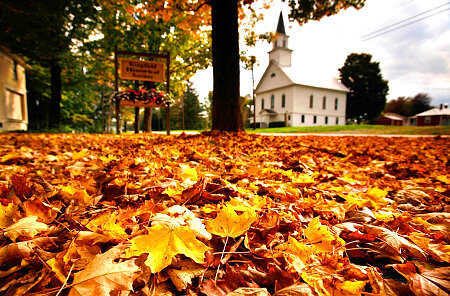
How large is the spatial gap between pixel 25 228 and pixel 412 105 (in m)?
86.4

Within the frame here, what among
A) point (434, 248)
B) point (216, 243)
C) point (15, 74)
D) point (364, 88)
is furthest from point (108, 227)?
point (364, 88)

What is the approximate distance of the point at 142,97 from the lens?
750 cm

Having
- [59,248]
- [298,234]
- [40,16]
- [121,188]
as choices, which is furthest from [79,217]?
[40,16]

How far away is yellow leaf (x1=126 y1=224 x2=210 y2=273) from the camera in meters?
0.56

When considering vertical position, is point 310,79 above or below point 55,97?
above

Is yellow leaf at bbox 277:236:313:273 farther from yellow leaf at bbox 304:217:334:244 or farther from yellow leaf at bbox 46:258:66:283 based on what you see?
yellow leaf at bbox 46:258:66:283

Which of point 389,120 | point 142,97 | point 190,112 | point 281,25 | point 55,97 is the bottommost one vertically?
point 142,97

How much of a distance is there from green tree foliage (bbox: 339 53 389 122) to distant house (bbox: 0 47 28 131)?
4814 cm

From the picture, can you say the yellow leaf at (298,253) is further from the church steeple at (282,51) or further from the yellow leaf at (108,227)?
the church steeple at (282,51)

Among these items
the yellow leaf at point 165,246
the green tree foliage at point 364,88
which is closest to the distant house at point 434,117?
the green tree foliage at point 364,88

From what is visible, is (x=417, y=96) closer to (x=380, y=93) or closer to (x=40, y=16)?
(x=380, y=93)

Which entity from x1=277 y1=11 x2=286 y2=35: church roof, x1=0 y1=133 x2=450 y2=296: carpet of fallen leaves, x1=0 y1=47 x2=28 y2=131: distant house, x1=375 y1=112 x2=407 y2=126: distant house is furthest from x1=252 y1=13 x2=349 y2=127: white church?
x1=0 y1=133 x2=450 y2=296: carpet of fallen leaves

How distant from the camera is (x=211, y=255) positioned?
673 millimetres

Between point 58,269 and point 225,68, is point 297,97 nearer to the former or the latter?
point 225,68
